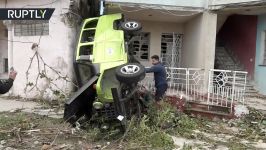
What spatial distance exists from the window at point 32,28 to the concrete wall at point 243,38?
26.2ft

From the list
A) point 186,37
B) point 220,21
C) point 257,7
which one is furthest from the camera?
point 186,37

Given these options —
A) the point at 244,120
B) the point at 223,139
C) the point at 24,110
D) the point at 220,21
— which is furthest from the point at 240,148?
the point at 220,21

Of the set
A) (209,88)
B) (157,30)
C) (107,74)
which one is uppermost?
(157,30)

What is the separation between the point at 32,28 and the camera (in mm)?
13562

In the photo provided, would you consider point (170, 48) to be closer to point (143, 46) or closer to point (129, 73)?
point (143, 46)

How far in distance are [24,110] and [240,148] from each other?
20.3 ft

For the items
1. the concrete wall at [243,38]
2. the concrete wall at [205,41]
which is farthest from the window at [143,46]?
the concrete wall at [243,38]

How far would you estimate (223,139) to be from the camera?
8867 mm

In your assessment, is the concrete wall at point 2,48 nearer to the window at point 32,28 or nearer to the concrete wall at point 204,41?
the window at point 32,28

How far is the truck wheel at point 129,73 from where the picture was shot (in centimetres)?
757

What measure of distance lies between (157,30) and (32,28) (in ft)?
17.5

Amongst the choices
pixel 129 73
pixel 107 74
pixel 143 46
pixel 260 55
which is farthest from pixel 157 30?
pixel 129 73

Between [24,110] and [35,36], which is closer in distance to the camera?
[24,110]

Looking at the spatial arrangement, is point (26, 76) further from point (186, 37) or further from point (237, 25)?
point (237, 25)
